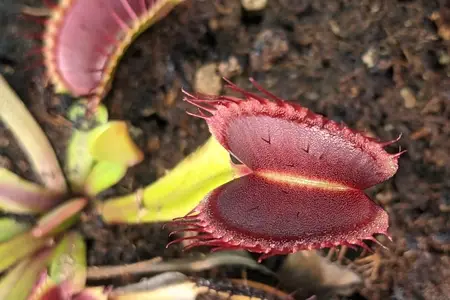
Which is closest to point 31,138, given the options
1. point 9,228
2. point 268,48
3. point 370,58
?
point 9,228

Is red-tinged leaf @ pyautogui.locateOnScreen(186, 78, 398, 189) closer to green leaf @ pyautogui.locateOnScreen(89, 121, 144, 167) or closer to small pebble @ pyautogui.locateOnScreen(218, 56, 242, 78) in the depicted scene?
green leaf @ pyautogui.locateOnScreen(89, 121, 144, 167)

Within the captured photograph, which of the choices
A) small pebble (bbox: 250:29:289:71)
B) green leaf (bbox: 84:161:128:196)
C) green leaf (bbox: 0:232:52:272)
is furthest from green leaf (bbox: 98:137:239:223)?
small pebble (bbox: 250:29:289:71)

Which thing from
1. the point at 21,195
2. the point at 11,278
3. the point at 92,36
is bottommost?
the point at 11,278

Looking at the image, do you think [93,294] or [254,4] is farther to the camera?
[254,4]

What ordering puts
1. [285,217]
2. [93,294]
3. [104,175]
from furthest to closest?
[104,175] → [93,294] → [285,217]

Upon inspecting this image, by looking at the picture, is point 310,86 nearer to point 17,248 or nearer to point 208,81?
point 208,81

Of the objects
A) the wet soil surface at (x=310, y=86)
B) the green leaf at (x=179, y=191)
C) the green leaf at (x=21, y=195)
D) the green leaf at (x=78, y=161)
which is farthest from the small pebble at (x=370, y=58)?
the green leaf at (x=21, y=195)
